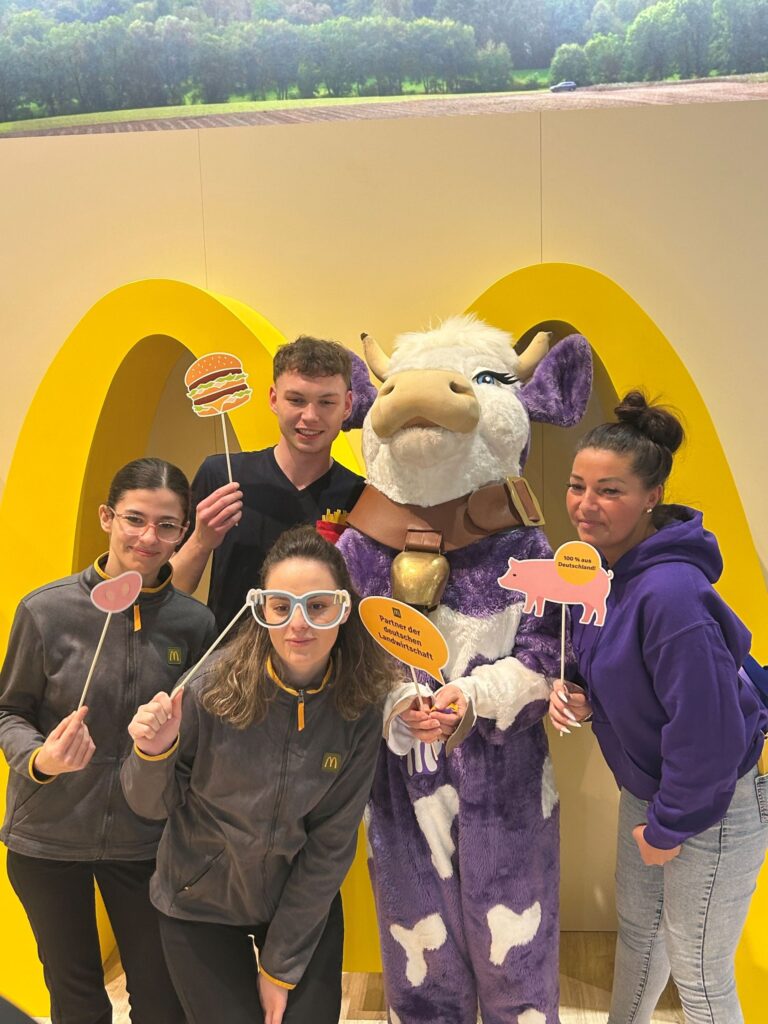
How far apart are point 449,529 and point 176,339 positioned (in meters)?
1.16

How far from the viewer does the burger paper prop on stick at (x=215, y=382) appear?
7.16 ft

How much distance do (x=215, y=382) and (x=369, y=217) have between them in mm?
848

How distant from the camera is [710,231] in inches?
102

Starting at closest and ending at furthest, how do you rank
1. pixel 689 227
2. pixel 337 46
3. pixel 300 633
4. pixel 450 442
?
1. pixel 300 633
2. pixel 450 442
3. pixel 689 227
4. pixel 337 46

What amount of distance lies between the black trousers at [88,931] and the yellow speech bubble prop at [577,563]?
1.06 meters

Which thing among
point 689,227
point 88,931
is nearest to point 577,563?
point 88,931

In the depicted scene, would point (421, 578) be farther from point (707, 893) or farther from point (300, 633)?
point (707, 893)

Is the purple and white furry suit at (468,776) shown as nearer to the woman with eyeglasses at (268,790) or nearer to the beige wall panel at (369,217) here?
the woman with eyeglasses at (268,790)

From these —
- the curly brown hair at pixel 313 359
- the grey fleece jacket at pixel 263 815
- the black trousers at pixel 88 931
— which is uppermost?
the curly brown hair at pixel 313 359

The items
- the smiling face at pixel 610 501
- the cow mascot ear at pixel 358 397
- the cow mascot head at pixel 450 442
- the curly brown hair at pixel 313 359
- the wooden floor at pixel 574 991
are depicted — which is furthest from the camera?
the wooden floor at pixel 574 991

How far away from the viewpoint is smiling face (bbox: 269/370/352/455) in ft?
6.90

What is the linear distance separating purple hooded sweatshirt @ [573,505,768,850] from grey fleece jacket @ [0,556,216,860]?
0.95 m

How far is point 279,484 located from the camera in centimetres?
220

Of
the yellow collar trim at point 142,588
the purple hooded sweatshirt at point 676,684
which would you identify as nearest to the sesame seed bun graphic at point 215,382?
the yellow collar trim at point 142,588
